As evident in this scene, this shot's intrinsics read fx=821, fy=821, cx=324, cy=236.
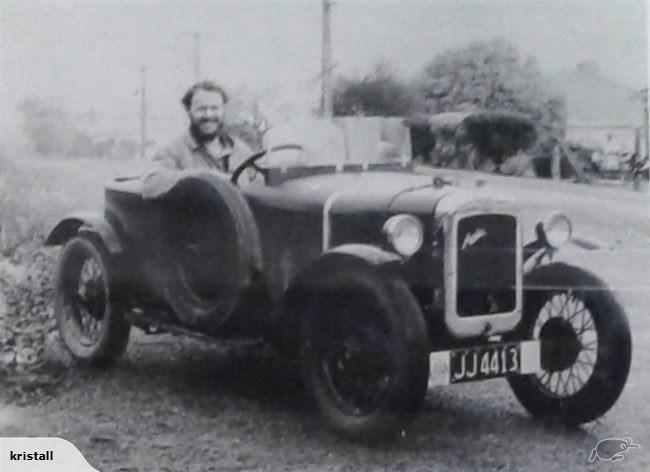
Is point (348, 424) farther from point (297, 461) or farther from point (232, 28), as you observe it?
point (232, 28)

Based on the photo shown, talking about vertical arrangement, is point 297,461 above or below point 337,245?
below

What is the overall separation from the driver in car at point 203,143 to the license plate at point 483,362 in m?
0.77

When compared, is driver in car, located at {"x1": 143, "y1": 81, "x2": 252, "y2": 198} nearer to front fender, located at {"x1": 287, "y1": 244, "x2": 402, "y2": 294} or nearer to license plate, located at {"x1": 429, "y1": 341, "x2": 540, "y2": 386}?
front fender, located at {"x1": 287, "y1": 244, "x2": 402, "y2": 294}

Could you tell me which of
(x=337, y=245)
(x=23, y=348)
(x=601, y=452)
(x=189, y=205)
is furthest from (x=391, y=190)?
(x=23, y=348)

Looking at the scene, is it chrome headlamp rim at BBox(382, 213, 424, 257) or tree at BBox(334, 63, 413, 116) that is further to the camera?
tree at BBox(334, 63, 413, 116)

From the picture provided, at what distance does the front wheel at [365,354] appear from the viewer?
1855 millimetres

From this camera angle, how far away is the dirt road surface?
2076mm

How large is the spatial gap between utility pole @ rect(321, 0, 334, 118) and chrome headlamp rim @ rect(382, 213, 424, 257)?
400 millimetres

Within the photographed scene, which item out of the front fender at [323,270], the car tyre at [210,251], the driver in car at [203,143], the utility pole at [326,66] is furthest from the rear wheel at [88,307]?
the utility pole at [326,66]

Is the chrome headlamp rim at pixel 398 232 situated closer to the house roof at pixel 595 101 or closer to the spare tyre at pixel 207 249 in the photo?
the spare tyre at pixel 207 249

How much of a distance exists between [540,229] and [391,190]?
15.5 inches

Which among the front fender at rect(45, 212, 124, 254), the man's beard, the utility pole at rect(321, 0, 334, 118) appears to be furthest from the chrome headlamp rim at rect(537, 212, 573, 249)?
the front fender at rect(45, 212, 124, 254)

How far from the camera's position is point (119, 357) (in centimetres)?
242

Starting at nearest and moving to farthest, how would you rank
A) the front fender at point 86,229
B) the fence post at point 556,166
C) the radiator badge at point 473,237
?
1. the radiator badge at point 473,237
2. the fence post at point 556,166
3. the front fender at point 86,229
